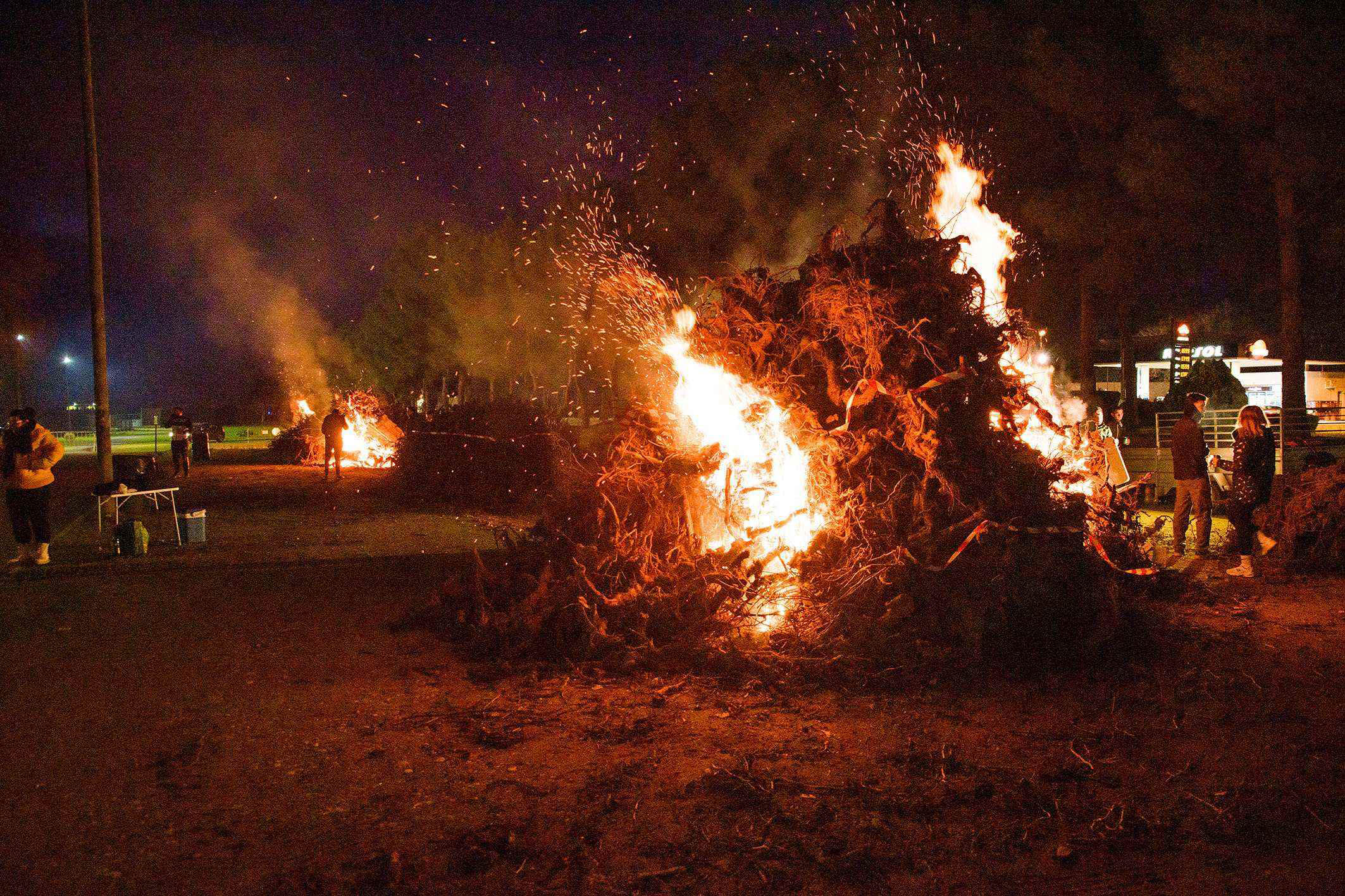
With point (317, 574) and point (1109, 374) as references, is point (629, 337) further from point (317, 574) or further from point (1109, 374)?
point (1109, 374)

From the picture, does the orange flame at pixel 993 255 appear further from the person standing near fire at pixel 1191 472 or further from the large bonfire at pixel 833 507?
the person standing near fire at pixel 1191 472

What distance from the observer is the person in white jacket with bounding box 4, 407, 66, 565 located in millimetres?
10172

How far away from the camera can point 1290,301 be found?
22562 millimetres

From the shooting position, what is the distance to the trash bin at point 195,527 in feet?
39.1

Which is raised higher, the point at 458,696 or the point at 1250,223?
the point at 1250,223

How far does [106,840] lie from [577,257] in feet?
97.4

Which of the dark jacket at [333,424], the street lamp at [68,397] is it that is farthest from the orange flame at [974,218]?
the street lamp at [68,397]

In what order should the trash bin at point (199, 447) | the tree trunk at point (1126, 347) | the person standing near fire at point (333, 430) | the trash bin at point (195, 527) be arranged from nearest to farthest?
the trash bin at point (195, 527) → the person standing near fire at point (333, 430) → the trash bin at point (199, 447) → the tree trunk at point (1126, 347)

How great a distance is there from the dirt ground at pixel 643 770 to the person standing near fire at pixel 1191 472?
2413 mm

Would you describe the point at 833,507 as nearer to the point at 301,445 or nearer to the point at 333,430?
→ the point at 333,430

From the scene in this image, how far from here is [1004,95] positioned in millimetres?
25016

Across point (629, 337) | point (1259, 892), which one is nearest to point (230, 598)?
point (1259, 892)

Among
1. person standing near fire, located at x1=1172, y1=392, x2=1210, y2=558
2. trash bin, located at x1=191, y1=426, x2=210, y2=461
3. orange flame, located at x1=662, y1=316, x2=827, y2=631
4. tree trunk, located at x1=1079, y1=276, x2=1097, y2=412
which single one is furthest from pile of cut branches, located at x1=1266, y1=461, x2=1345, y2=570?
trash bin, located at x1=191, y1=426, x2=210, y2=461

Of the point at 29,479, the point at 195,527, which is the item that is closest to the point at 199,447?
the point at 195,527
